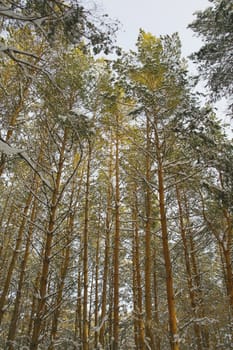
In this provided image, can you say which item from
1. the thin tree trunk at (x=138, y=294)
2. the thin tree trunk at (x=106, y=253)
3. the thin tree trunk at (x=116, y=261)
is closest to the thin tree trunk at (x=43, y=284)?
the thin tree trunk at (x=138, y=294)

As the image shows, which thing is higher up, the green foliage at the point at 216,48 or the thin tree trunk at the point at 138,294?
the green foliage at the point at 216,48

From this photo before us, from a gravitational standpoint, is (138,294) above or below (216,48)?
below

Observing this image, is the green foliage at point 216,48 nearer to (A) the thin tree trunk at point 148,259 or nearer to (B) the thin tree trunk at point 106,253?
(A) the thin tree trunk at point 148,259

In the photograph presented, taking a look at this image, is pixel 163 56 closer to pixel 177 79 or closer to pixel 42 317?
pixel 177 79

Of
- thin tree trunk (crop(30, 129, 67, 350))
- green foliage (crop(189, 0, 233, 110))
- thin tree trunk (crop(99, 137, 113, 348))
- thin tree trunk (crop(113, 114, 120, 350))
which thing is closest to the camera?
thin tree trunk (crop(30, 129, 67, 350))

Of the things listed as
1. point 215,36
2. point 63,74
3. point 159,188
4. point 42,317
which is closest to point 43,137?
point 63,74

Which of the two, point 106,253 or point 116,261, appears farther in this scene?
point 106,253

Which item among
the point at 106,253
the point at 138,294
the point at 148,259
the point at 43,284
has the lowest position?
the point at 43,284

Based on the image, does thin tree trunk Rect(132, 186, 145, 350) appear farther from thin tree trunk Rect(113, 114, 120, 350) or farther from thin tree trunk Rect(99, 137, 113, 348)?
thin tree trunk Rect(99, 137, 113, 348)

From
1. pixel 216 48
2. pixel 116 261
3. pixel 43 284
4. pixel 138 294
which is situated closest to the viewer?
pixel 43 284

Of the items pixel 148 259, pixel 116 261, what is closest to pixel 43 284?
pixel 148 259

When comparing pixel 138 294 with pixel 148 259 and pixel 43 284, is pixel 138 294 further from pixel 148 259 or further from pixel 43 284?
pixel 43 284

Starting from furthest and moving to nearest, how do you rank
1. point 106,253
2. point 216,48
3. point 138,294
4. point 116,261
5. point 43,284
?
point 106,253
point 138,294
point 116,261
point 216,48
point 43,284

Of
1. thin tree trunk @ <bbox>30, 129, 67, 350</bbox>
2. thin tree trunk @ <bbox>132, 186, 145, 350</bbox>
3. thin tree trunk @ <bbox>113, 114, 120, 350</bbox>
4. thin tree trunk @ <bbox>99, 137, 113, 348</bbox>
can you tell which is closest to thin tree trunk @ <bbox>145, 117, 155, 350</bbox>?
thin tree trunk @ <bbox>132, 186, 145, 350</bbox>
